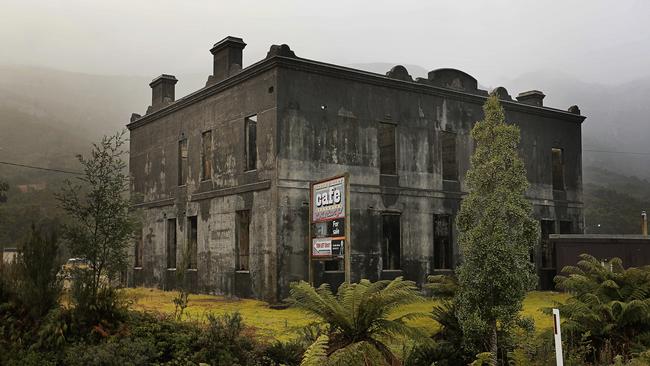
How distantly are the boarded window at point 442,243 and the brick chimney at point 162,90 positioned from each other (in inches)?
585

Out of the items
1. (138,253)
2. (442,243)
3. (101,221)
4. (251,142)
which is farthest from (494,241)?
(138,253)

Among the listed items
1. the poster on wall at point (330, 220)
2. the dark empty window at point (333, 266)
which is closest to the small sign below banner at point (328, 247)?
the poster on wall at point (330, 220)

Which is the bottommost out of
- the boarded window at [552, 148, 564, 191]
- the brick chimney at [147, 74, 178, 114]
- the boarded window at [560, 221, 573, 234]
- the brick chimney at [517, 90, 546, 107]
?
the boarded window at [560, 221, 573, 234]

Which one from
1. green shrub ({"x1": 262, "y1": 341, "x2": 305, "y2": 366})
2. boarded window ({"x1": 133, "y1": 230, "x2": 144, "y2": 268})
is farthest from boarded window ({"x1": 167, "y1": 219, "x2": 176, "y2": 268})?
green shrub ({"x1": 262, "y1": 341, "x2": 305, "y2": 366})

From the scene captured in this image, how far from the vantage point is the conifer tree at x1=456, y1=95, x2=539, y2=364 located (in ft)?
35.7

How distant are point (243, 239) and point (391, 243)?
570 cm

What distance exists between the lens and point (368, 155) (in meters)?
23.9

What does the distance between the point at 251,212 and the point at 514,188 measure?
13.2 metres

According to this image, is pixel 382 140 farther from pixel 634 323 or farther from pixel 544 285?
pixel 634 323

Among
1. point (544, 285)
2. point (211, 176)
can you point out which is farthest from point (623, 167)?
point (211, 176)

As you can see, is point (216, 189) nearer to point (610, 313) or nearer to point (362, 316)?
point (362, 316)

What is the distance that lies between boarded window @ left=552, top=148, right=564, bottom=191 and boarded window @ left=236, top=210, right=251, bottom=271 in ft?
52.1

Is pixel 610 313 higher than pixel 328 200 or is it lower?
lower

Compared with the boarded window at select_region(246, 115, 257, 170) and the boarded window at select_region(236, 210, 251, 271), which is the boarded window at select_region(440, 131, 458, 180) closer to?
the boarded window at select_region(246, 115, 257, 170)
